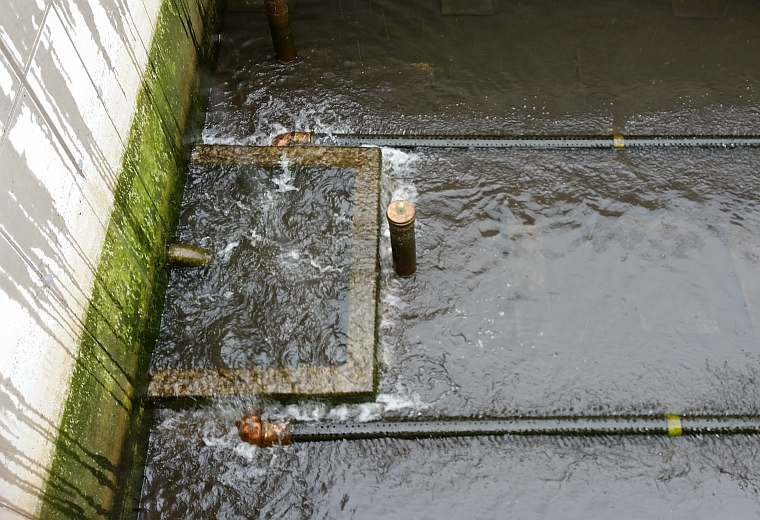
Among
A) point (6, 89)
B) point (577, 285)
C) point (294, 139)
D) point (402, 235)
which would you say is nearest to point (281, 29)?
point (294, 139)

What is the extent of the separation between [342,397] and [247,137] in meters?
3.38

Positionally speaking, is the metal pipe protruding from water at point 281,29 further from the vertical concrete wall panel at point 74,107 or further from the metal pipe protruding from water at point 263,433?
the metal pipe protruding from water at point 263,433

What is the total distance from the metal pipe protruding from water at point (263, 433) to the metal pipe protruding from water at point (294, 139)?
10.3 feet

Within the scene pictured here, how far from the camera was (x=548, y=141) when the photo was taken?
258 inches

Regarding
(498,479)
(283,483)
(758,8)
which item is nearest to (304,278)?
(283,483)

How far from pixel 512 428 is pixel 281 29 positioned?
5326 mm

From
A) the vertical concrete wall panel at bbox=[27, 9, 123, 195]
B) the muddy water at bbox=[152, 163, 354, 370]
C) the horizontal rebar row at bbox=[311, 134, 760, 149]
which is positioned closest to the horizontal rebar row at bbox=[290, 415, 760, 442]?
the muddy water at bbox=[152, 163, 354, 370]

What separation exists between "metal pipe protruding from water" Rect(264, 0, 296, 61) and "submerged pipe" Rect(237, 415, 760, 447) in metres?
4.66

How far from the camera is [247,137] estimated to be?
22.2 feet

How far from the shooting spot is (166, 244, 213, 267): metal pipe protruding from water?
5.64 m

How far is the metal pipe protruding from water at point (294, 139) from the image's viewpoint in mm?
6543

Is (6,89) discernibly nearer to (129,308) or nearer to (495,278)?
(129,308)

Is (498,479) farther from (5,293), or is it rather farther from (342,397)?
(5,293)

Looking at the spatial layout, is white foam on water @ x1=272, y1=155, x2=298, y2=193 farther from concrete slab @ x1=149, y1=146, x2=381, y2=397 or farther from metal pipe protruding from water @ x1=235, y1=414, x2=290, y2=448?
metal pipe protruding from water @ x1=235, y1=414, x2=290, y2=448
